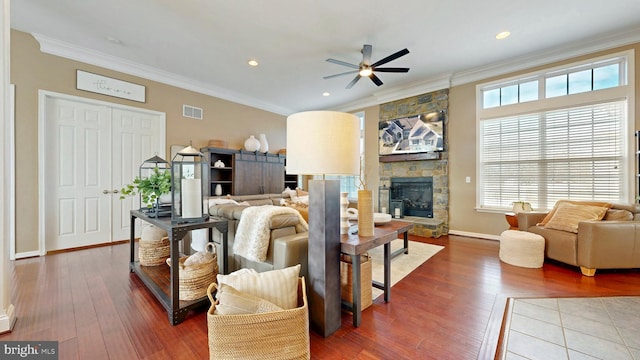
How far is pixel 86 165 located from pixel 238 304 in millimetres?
4126

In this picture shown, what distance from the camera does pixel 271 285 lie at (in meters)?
1.46

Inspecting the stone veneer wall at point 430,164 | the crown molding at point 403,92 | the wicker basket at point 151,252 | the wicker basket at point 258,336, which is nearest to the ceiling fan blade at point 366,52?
the crown molding at point 403,92

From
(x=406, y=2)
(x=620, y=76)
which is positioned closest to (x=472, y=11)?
(x=406, y=2)

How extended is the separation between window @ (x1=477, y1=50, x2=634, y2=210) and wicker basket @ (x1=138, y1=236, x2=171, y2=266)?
504cm

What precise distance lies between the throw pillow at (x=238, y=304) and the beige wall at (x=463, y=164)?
4.48 metres

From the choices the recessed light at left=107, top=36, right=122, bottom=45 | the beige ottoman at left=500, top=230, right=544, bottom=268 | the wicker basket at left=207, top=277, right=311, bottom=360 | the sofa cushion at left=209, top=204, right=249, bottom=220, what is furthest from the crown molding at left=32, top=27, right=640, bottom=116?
the wicker basket at left=207, top=277, right=311, bottom=360

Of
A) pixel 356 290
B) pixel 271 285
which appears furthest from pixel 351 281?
pixel 271 285

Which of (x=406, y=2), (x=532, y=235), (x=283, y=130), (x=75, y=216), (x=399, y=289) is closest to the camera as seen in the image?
(x=399, y=289)

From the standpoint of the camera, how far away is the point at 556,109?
3.81 meters

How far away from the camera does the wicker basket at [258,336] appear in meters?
1.16

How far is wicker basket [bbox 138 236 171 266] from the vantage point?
2.64m

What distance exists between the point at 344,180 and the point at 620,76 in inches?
202

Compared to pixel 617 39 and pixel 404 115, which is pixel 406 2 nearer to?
pixel 404 115

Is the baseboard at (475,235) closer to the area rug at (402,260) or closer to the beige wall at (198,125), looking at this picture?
the beige wall at (198,125)
